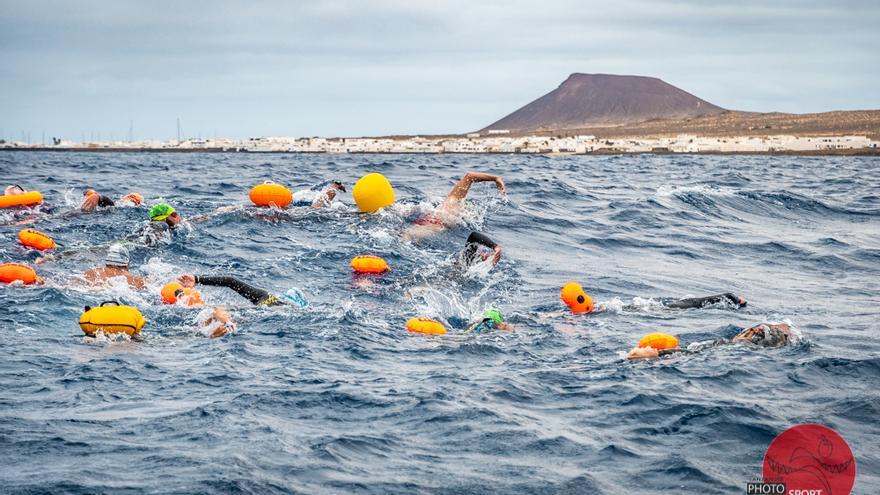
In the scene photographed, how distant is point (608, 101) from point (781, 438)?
126 m

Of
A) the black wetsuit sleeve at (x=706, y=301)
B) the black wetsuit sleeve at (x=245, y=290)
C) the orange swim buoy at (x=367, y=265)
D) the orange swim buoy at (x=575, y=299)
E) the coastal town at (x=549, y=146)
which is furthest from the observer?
the coastal town at (x=549, y=146)

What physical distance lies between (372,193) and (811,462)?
1504 centimetres

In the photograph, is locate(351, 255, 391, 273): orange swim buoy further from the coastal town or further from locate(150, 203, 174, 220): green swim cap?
the coastal town

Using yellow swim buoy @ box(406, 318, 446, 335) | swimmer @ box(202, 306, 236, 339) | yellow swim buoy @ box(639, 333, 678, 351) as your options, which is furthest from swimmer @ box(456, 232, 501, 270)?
swimmer @ box(202, 306, 236, 339)

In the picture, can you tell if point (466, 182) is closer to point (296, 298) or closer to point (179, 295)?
point (296, 298)

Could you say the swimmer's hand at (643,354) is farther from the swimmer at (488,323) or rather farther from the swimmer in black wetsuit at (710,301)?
the swimmer in black wetsuit at (710,301)

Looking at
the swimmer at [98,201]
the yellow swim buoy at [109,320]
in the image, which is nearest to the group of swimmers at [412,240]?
the swimmer at [98,201]

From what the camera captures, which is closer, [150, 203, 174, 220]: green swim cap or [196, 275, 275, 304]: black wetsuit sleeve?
[196, 275, 275, 304]: black wetsuit sleeve

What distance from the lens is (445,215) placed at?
22.6 m

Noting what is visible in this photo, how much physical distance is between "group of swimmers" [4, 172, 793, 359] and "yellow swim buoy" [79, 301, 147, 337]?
3.89 ft

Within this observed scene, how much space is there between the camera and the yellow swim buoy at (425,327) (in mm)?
13383

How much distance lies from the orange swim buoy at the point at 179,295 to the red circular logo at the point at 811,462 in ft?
30.5

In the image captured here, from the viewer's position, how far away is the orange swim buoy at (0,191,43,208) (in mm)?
22656

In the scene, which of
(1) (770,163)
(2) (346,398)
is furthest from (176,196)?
(1) (770,163)
